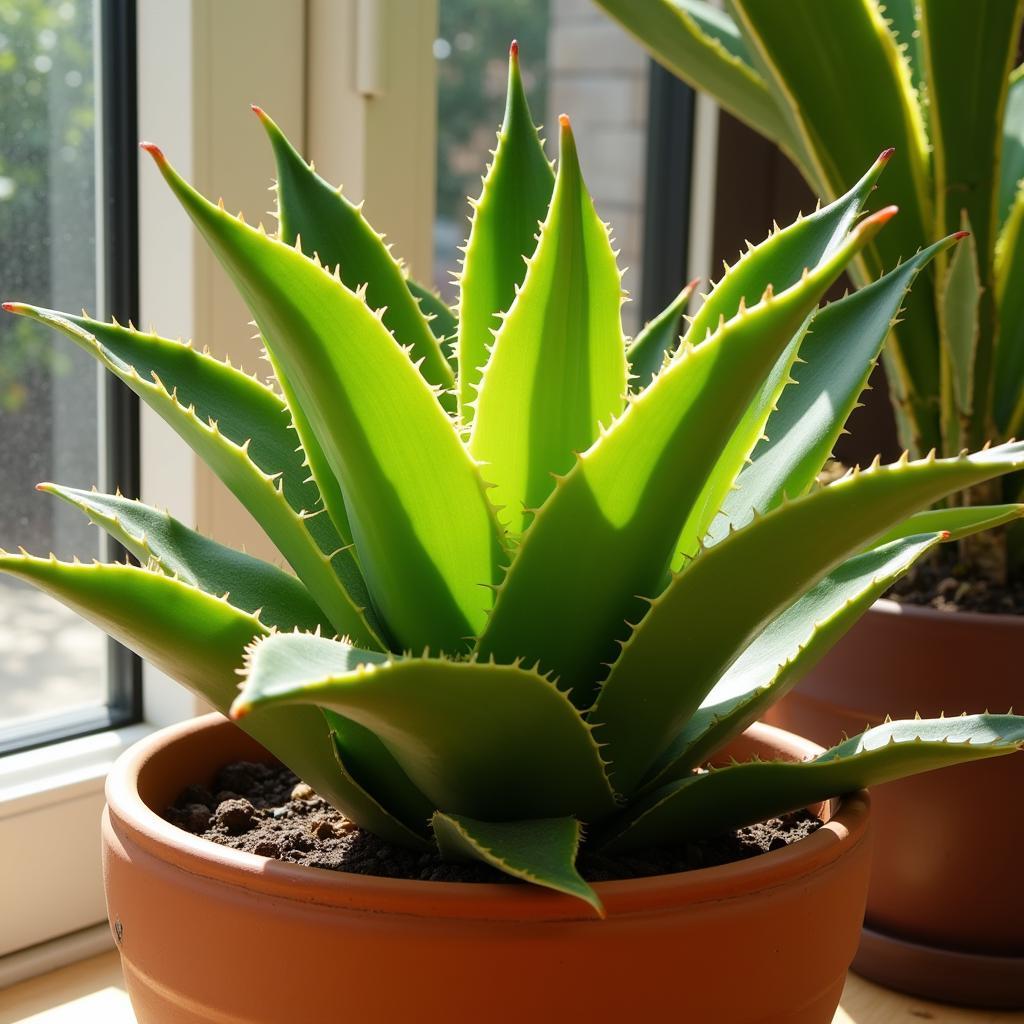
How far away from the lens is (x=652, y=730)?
1.44 feet

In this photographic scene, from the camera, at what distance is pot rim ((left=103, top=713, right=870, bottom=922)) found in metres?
0.37

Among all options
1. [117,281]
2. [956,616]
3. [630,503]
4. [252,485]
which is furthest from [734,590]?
[117,281]

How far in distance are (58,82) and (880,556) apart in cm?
60

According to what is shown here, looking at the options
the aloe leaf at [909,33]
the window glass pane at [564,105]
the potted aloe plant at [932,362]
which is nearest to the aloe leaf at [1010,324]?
the potted aloe plant at [932,362]

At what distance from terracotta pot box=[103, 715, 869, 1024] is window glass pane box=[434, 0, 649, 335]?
0.89m

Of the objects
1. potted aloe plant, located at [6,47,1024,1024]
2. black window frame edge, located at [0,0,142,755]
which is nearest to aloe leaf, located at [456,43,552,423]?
potted aloe plant, located at [6,47,1024,1024]

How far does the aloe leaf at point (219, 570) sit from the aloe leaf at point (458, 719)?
0.10 meters

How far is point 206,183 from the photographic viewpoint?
0.79 meters

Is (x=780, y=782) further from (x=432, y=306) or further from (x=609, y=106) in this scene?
(x=609, y=106)

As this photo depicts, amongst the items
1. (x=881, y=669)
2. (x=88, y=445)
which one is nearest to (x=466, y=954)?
(x=881, y=669)

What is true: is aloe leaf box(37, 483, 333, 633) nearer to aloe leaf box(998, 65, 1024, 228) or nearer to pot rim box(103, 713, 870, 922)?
pot rim box(103, 713, 870, 922)

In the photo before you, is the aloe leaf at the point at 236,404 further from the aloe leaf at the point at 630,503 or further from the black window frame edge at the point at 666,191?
the black window frame edge at the point at 666,191

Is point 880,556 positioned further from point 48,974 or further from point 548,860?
point 48,974

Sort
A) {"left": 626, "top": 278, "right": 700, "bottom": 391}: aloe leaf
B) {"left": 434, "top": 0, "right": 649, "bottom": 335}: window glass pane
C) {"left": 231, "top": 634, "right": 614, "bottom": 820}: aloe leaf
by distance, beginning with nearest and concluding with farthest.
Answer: {"left": 231, "top": 634, "right": 614, "bottom": 820}: aloe leaf, {"left": 626, "top": 278, "right": 700, "bottom": 391}: aloe leaf, {"left": 434, "top": 0, "right": 649, "bottom": 335}: window glass pane
